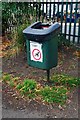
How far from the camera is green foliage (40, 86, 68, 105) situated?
4.04 metres

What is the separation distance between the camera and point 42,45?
4.10 metres

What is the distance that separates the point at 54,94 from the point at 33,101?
14.9 inches

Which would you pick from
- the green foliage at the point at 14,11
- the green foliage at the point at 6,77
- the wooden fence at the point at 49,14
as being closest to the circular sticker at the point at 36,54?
the green foliage at the point at 6,77

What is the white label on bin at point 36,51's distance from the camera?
164 inches

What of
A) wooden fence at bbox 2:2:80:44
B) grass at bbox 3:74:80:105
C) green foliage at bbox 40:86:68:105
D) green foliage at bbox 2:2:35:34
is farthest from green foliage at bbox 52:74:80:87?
green foliage at bbox 2:2:35:34

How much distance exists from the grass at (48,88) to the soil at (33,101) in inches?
4.1

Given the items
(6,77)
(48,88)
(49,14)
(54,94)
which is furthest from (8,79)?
(49,14)

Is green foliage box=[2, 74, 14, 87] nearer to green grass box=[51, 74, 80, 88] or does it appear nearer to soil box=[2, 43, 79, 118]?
soil box=[2, 43, 79, 118]

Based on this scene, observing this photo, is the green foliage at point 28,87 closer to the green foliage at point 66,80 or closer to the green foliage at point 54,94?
the green foliage at point 54,94

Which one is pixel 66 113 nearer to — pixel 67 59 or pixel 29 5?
pixel 67 59

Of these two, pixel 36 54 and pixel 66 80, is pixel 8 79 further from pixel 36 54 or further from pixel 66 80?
pixel 66 80

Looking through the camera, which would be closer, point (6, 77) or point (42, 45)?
point (42, 45)

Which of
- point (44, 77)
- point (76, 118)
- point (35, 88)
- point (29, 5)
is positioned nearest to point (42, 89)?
point (35, 88)

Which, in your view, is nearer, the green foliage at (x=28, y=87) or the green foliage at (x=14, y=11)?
the green foliage at (x=28, y=87)
